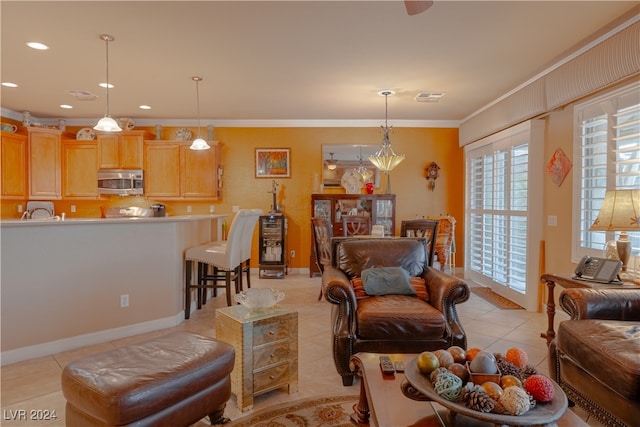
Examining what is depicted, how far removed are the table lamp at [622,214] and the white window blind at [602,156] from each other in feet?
1.92

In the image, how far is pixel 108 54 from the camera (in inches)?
141

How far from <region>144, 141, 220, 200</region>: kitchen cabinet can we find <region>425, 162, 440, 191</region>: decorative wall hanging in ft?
12.2

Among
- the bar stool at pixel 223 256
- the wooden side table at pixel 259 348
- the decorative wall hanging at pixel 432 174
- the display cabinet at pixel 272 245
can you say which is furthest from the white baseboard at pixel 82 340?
the decorative wall hanging at pixel 432 174

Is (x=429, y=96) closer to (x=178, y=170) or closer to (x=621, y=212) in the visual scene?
(x=621, y=212)

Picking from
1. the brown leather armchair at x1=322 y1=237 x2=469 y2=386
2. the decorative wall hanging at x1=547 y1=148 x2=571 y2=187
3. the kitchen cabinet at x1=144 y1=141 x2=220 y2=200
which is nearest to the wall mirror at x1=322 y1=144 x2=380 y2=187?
the kitchen cabinet at x1=144 y1=141 x2=220 y2=200

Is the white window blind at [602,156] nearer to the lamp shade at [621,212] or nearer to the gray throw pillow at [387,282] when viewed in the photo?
the lamp shade at [621,212]

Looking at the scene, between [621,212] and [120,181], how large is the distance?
651 centimetres

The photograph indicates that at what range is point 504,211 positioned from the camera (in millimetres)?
4844

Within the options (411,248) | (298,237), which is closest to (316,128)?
(298,237)

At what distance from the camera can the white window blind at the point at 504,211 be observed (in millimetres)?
4262

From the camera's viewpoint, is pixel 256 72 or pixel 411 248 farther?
pixel 256 72

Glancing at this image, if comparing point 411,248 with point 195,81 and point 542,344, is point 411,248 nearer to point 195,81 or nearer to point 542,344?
point 542,344

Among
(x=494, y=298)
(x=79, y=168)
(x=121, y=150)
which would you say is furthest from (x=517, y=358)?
(x=79, y=168)

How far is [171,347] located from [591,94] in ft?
13.3
